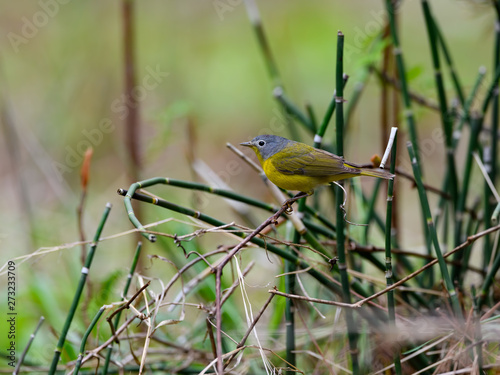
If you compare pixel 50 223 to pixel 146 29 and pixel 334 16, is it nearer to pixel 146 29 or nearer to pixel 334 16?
pixel 146 29

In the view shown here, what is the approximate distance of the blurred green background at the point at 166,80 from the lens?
14.2ft

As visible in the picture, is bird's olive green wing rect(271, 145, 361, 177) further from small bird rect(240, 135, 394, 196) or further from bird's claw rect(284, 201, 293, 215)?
bird's claw rect(284, 201, 293, 215)

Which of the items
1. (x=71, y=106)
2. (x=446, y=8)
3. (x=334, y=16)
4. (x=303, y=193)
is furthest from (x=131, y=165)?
(x=446, y=8)

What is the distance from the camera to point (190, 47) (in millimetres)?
5457

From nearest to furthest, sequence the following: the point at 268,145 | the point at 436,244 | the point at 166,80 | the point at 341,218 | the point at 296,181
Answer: the point at 436,244 → the point at 341,218 → the point at 296,181 → the point at 268,145 → the point at 166,80

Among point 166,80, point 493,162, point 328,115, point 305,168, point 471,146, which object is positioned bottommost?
point 493,162

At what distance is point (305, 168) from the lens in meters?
1.58

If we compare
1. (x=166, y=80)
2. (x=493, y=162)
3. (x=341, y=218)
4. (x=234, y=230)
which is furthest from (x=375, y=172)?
(x=166, y=80)

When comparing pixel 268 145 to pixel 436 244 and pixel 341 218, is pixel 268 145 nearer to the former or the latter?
pixel 341 218

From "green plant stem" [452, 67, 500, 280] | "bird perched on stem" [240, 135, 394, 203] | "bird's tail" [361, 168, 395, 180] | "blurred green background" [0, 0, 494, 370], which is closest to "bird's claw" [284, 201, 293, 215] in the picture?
"bird perched on stem" [240, 135, 394, 203]

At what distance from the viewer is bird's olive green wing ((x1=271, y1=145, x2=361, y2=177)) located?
1478 millimetres

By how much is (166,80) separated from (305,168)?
355cm

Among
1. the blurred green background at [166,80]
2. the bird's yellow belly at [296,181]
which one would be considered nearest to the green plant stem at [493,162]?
the bird's yellow belly at [296,181]

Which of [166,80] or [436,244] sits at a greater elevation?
[166,80]
